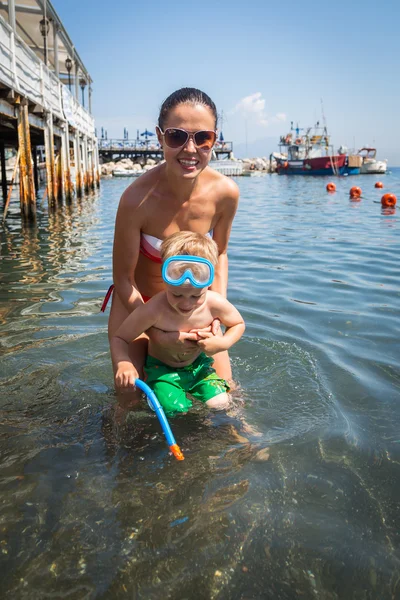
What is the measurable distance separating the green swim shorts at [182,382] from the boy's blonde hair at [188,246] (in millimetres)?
800

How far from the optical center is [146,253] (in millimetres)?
3652

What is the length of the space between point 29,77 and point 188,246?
515 inches

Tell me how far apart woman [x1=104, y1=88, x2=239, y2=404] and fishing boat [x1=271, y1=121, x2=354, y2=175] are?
5785cm

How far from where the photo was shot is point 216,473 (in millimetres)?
2875

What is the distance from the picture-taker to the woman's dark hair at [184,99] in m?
3.21

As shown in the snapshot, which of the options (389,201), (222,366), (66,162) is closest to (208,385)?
(222,366)

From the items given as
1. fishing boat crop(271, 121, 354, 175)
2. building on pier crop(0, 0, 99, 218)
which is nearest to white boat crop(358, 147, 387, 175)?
fishing boat crop(271, 121, 354, 175)

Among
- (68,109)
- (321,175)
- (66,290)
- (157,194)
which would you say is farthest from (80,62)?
(321,175)

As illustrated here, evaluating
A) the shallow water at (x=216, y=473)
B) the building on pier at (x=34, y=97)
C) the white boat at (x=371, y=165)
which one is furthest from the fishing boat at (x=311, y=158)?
the shallow water at (x=216, y=473)

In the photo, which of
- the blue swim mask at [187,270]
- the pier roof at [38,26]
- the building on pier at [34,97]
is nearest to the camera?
the blue swim mask at [187,270]

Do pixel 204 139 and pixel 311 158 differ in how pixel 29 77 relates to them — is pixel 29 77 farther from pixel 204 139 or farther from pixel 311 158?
pixel 311 158

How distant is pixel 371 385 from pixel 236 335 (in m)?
1.40

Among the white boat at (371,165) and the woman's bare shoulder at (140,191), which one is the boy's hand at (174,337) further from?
the white boat at (371,165)

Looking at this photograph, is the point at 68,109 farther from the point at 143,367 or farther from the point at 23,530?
the point at 23,530
